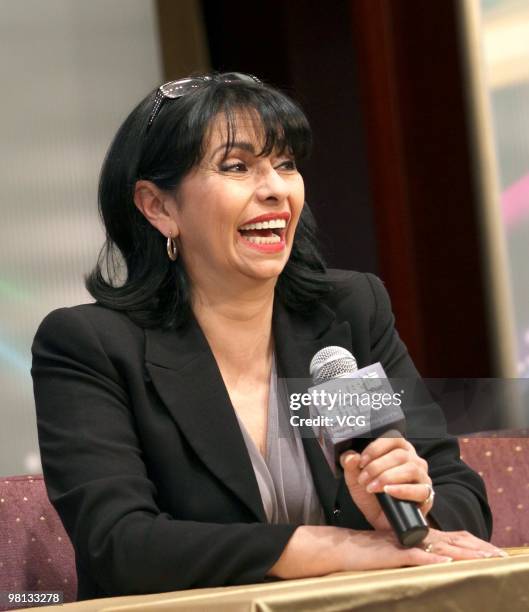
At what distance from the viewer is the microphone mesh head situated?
1.42m

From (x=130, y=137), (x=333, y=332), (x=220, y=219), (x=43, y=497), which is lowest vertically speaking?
(x=43, y=497)

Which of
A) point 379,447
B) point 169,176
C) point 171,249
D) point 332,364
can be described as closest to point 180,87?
point 169,176

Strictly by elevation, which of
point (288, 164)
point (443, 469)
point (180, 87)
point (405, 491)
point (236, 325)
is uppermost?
point (180, 87)

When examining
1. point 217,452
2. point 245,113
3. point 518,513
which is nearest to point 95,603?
point 217,452

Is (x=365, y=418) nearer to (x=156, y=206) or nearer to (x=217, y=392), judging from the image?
(x=217, y=392)

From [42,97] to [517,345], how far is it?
1.80 metres

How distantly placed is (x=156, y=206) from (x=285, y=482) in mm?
540

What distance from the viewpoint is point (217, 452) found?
5.58ft

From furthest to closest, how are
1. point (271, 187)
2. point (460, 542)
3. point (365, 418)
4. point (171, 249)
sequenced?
point (171, 249)
point (271, 187)
point (460, 542)
point (365, 418)

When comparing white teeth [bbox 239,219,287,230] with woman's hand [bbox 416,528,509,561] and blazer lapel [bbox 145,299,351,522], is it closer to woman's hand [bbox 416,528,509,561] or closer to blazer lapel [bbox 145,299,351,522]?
blazer lapel [bbox 145,299,351,522]

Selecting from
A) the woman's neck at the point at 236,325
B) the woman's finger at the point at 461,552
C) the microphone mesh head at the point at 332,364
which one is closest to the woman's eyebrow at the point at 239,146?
the woman's neck at the point at 236,325

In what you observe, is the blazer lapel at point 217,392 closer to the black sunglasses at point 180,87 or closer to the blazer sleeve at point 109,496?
the blazer sleeve at point 109,496

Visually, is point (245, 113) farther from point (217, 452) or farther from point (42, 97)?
point (42, 97)

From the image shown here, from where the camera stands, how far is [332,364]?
4.73ft
